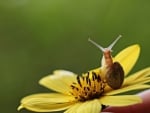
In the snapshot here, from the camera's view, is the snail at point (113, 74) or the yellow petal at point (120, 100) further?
the snail at point (113, 74)

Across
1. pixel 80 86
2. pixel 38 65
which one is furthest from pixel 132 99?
pixel 38 65

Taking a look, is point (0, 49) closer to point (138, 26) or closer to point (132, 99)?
point (138, 26)

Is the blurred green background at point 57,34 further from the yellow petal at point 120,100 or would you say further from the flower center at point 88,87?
the yellow petal at point 120,100

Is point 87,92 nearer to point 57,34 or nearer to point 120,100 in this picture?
point 120,100

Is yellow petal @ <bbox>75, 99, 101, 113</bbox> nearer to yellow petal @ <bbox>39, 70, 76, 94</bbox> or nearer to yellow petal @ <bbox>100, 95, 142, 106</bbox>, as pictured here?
yellow petal @ <bbox>100, 95, 142, 106</bbox>

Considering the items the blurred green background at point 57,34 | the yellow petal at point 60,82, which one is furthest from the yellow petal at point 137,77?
the blurred green background at point 57,34

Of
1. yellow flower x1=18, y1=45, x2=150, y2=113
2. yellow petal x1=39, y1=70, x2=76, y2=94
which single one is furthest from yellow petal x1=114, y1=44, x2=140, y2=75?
yellow petal x1=39, y1=70, x2=76, y2=94

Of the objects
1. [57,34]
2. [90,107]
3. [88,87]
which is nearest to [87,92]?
[88,87]
